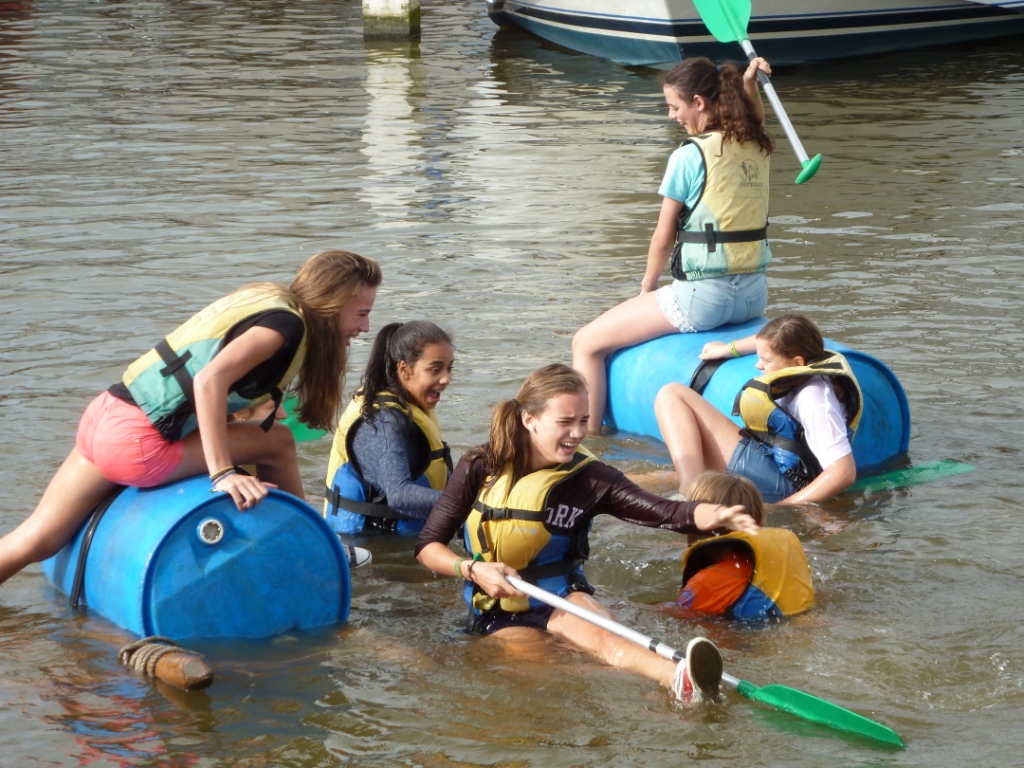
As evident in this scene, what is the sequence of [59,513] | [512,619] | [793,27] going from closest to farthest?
1. [512,619]
2. [59,513]
3. [793,27]

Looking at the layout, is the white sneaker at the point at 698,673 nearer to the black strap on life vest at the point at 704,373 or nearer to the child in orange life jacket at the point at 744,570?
the child in orange life jacket at the point at 744,570

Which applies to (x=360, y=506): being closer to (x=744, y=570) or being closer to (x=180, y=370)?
(x=180, y=370)

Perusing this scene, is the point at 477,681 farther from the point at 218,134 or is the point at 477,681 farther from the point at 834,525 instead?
the point at 218,134

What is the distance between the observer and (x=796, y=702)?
376 centimetres

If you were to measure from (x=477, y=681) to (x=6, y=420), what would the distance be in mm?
3421

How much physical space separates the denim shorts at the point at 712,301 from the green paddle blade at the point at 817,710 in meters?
2.59


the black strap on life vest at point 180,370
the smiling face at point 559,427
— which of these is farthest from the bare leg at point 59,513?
the smiling face at point 559,427

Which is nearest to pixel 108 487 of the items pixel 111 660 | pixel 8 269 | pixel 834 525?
pixel 111 660

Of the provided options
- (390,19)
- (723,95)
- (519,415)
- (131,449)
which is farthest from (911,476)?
(390,19)

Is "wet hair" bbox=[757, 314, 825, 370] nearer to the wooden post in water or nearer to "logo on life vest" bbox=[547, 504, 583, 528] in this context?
"logo on life vest" bbox=[547, 504, 583, 528]

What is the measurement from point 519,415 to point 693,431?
63.9 inches

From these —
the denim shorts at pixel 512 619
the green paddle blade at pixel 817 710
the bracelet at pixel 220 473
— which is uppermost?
the bracelet at pixel 220 473

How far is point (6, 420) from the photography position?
256 inches

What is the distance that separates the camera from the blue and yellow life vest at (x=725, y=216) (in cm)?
593
